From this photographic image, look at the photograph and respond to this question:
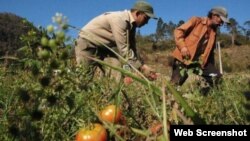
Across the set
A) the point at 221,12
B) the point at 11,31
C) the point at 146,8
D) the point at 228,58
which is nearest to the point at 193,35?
the point at 221,12

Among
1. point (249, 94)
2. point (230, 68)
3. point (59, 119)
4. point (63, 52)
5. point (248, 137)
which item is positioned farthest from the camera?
point (230, 68)

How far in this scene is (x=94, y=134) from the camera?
2.11 meters

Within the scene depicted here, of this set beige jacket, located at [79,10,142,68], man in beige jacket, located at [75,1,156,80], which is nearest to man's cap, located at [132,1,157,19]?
man in beige jacket, located at [75,1,156,80]

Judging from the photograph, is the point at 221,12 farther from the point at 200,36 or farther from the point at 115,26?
the point at 115,26

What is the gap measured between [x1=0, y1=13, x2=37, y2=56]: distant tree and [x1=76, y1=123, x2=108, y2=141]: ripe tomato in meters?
0.47

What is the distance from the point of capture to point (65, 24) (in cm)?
161

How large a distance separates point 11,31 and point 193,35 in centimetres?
2377

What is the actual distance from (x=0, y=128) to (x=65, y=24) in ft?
3.74

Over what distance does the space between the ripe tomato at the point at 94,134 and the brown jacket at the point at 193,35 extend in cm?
552

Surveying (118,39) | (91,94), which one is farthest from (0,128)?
(118,39)

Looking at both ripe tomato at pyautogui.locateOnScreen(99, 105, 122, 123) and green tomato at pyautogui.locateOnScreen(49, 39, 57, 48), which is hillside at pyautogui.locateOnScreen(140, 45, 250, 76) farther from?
green tomato at pyautogui.locateOnScreen(49, 39, 57, 48)

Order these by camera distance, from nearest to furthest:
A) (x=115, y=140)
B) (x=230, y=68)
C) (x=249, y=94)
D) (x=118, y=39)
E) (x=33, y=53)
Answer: (x=249, y=94) < (x=33, y=53) < (x=115, y=140) < (x=118, y=39) < (x=230, y=68)

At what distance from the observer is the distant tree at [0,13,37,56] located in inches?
89.8

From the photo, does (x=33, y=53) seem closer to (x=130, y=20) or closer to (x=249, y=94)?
(x=249, y=94)
